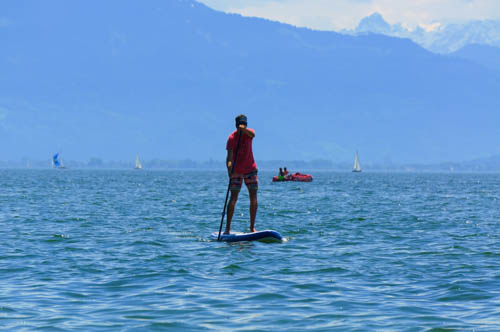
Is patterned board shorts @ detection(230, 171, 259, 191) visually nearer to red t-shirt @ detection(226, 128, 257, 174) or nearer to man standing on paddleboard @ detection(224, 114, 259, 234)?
man standing on paddleboard @ detection(224, 114, 259, 234)

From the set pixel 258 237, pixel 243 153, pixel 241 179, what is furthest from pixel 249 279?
pixel 243 153

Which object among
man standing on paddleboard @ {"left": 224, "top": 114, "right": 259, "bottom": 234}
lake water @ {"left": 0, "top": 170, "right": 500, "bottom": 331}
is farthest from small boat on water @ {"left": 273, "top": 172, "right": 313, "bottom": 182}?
man standing on paddleboard @ {"left": 224, "top": 114, "right": 259, "bottom": 234}

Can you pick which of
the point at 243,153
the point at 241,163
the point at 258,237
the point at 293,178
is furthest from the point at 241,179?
the point at 293,178

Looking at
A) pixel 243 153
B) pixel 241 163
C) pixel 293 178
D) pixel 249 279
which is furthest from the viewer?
pixel 293 178

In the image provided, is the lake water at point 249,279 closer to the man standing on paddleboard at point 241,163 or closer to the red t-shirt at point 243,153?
the man standing on paddleboard at point 241,163

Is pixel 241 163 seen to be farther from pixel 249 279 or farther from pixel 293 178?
pixel 293 178

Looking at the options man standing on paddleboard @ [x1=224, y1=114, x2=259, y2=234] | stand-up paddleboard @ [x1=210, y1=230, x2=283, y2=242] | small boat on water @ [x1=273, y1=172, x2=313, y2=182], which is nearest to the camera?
man standing on paddleboard @ [x1=224, y1=114, x2=259, y2=234]

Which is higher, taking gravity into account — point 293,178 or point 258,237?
point 293,178

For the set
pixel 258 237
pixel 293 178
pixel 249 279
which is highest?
pixel 293 178

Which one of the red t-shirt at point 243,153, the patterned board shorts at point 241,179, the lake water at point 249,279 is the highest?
the red t-shirt at point 243,153

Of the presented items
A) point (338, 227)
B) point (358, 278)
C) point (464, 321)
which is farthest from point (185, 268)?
point (338, 227)

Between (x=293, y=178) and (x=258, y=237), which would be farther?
(x=293, y=178)

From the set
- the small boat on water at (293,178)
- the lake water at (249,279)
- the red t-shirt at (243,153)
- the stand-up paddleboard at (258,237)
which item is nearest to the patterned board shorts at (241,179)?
the red t-shirt at (243,153)

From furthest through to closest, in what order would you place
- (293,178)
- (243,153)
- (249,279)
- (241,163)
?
(293,178) < (241,163) < (243,153) < (249,279)
